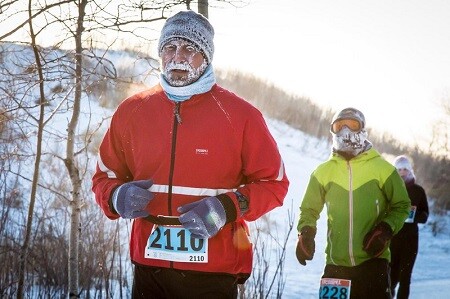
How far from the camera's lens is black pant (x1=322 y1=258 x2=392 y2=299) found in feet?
12.5

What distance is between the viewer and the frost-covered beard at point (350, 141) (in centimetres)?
408

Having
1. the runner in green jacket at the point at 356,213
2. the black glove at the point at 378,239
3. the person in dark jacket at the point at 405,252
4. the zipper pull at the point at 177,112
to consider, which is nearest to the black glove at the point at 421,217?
the person in dark jacket at the point at 405,252

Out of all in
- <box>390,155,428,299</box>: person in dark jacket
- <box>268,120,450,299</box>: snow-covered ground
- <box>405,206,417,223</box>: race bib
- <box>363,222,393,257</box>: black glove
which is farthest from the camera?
Result: <box>268,120,450,299</box>: snow-covered ground

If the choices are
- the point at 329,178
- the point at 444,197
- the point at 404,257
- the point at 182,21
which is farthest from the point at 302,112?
the point at 182,21

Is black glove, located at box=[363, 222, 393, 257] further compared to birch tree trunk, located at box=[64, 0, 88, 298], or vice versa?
black glove, located at box=[363, 222, 393, 257]

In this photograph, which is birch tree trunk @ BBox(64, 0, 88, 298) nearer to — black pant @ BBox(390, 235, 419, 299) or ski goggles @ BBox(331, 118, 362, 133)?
ski goggles @ BBox(331, 118, 362, 133)

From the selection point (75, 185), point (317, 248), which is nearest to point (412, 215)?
→ point (75, 185)

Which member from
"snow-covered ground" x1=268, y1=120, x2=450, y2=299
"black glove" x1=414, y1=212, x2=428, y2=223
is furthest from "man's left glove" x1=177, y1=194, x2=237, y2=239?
"black glove" x1=414, y1=212, x2=428, y2=223

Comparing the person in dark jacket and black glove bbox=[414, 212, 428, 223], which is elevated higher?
black glove bbox=[414, 212, 428, 223]

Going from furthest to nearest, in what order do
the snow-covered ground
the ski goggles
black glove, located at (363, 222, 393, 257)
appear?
the snow-covered ground
the ski goggles
black glove, located at (363, 222, 393, 257)

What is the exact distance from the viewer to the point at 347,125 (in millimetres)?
4215

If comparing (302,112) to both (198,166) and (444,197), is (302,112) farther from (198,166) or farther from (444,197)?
(198,166)

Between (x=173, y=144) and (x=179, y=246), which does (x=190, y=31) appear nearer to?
(x=173, y=144)

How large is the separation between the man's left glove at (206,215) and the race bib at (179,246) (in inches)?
3.1
